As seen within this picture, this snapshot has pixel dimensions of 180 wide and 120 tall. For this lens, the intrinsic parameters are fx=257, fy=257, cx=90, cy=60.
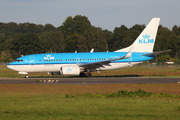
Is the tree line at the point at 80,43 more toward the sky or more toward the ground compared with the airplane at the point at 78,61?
more toward the sky

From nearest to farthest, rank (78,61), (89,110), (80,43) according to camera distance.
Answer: (89,110) → (78,61) → (80,43)

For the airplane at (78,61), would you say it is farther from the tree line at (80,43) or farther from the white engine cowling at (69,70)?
the tree line at (80,43)

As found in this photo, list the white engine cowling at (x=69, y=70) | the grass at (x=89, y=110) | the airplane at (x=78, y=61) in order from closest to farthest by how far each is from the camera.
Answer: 1. the grass at (x=89, y=110)
2. the white engine cowling at (x=69, y=70)
3. the airplane at (x=78, y=61)

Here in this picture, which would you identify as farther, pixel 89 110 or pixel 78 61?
pixel 78 61

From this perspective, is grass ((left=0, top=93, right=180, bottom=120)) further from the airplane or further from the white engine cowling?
the airplane

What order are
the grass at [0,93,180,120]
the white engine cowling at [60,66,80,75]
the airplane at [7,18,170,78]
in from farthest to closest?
the airplane at [7,18,170,78] < the white engine cowling at [60,66,80,75] < the grass at [0,93,180,120]

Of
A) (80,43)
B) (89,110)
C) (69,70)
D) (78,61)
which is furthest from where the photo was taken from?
(80,43)

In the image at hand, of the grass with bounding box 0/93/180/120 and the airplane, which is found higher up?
the airplane

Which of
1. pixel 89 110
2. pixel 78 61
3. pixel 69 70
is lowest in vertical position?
pixel 89 110

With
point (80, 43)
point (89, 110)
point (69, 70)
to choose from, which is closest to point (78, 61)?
point (69, 70)

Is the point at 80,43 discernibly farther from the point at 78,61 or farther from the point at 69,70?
the point at 69,70

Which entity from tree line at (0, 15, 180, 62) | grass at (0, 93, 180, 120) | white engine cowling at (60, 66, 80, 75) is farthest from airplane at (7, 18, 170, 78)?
tree line at (0, 15, 180, 62)

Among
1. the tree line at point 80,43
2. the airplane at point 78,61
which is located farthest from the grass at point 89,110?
the tree line at point 80,43

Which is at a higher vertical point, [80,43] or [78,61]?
[80,43]
